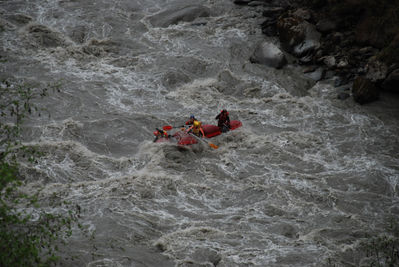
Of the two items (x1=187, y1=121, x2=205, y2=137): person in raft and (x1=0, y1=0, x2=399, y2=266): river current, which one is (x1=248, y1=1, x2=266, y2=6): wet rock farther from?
(x1=187, y1=121, x2=205, y2=137): person in raft

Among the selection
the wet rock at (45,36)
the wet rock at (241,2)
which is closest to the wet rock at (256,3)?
the wet rock at (241,2)

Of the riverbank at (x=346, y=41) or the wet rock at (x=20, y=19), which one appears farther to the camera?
the wet rock at (x=20, y=19)

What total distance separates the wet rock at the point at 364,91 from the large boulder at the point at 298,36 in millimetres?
2799

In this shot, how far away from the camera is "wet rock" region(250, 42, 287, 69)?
1554 centimetres

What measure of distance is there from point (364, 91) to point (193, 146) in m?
6.30

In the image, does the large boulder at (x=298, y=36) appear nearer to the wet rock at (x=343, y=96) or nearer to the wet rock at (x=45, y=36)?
the wet rock at (x=343, y=96)

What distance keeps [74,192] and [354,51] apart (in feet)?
37.2

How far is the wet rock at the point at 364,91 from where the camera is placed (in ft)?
44.6

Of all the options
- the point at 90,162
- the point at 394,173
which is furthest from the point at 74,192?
the point at 394,173

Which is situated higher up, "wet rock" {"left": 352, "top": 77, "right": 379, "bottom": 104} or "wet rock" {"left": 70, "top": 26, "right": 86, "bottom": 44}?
"wet rock" {"left": 70, "top": 26, "right": 86, "bottom": 44}

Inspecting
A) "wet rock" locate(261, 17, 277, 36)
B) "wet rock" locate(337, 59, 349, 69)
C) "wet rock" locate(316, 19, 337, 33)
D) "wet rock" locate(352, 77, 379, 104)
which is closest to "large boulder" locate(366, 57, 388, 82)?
"wet rock" locate(352, 77, 379, 104)

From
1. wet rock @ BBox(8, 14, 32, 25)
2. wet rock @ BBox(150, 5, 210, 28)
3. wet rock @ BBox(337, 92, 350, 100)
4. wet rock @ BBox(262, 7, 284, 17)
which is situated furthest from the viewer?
wet rock @ BBox(262, 7, 284, 17)

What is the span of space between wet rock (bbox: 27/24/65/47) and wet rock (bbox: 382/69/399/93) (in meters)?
11.7

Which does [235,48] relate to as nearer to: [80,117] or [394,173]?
[80,117]
